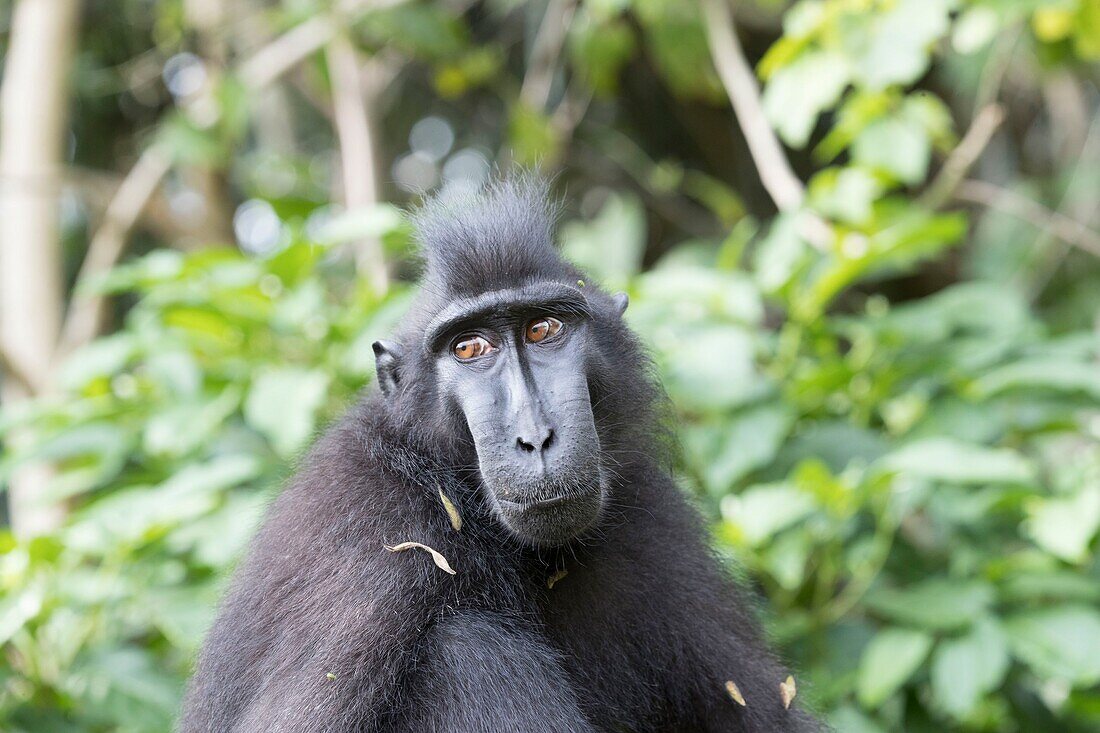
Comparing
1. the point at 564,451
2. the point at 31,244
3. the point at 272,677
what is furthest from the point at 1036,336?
the point at 31,244

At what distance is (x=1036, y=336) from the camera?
5039mm

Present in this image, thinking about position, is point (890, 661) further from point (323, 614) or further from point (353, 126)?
point (353, 126)

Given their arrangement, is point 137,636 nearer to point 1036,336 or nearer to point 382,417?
point 382,417

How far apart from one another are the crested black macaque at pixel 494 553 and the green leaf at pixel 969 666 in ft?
2.05

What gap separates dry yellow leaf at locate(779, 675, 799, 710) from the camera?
3.69 meters

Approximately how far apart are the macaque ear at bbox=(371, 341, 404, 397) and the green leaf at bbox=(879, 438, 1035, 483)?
6.32ft

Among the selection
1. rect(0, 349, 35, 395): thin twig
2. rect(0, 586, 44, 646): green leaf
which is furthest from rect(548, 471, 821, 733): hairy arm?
rect(0, 349, 35, 395): thin twig

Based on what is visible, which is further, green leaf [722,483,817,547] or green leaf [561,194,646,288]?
green leaf [561,194,646,288]

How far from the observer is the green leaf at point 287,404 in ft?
15.3

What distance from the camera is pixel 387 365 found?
11.7 ft

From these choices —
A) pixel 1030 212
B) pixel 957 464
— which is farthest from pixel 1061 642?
pixel 1030 212

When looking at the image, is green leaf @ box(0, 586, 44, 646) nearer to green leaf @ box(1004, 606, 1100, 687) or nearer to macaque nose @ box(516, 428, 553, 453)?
macaque nose @ box(516, 428, 553, 453)

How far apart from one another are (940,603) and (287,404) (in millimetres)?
2841

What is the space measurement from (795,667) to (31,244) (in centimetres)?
555
